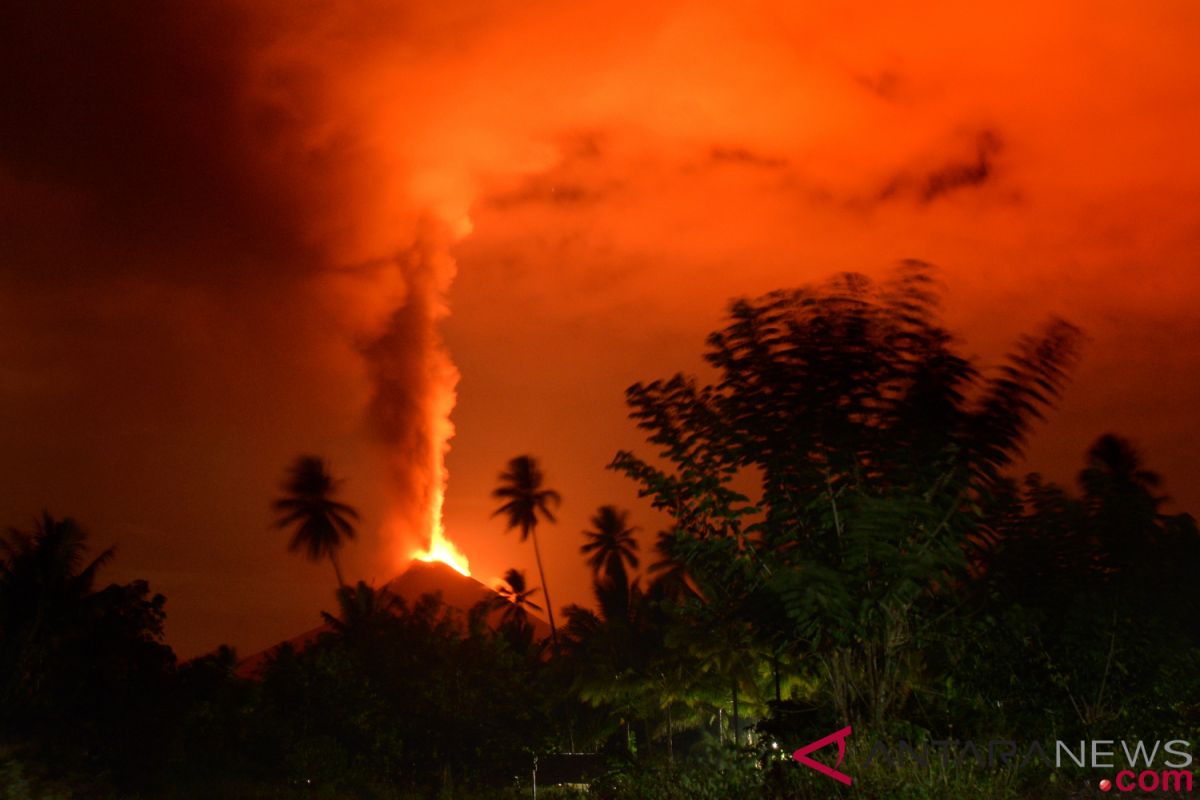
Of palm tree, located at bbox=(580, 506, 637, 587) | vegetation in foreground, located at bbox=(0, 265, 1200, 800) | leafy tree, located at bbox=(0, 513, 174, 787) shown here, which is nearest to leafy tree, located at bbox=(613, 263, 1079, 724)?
vegetation in foreground, located at bbox=(0, 265, 1200, 800)

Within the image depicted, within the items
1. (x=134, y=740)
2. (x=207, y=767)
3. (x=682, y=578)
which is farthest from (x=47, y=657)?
(x=682, y=578)

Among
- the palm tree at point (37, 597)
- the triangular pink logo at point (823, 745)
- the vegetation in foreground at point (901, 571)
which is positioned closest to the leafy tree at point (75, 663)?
the palm tree at point (37, 597)

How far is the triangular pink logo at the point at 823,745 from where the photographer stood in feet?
37.7

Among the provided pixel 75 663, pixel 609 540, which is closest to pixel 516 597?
pixel 609 540

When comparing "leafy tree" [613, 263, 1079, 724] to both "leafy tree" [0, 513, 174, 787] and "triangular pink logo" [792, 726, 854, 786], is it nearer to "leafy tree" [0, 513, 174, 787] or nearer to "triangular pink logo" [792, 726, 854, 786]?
"triangular pink logo" [792, 726, 854, 786]

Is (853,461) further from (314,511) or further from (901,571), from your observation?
(314,511)

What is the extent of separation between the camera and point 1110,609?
589 inches

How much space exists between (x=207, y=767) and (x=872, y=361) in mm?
33225

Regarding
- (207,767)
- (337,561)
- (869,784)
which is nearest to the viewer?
(869,784)

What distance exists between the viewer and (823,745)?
1234 cm

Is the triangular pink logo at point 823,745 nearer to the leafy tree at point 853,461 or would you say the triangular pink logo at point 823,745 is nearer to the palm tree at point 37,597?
the leafy tree at point 853,461

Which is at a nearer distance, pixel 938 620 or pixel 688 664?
pixel 938 620

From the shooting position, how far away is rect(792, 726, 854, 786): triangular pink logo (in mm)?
11487

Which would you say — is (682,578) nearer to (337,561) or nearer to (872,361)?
(337,561)
